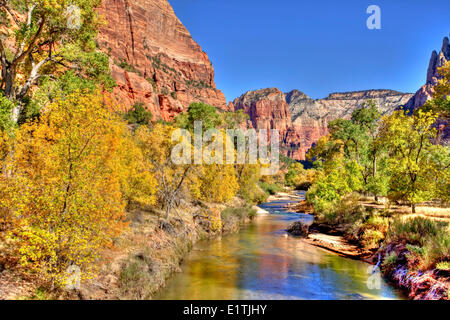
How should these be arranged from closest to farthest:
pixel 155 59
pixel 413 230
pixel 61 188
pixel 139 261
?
1. pixel 61 188
2. pixel 139 261
3. pixel 413 230
4. pixel 155 59

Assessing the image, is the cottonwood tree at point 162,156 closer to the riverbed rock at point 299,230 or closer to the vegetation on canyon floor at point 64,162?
the vegetation on canyon floor at point 64,162

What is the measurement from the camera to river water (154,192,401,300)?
13.8 m

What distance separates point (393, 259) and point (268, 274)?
7.52 metres

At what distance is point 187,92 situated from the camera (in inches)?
5428

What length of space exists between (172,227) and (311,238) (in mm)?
13492

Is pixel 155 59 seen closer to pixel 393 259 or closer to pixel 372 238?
pixel 372 238

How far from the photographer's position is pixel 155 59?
136m

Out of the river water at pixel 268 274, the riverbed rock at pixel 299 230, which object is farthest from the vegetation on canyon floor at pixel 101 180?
the riverbed rock at pixel 299 230

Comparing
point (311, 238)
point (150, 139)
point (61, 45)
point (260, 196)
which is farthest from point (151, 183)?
point (260, 196)

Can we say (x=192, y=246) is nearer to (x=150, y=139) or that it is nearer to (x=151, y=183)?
(x=151, y=183)

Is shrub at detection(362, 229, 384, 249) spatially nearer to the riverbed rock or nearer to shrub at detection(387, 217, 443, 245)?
shrub at detection(387, 217, 443, 245)

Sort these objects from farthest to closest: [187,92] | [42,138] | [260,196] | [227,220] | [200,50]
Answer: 1. [200,50]
2. [187,92]
3. [260,196]
4. [227,220]
5. [42,138]

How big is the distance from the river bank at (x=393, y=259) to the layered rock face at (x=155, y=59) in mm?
63197

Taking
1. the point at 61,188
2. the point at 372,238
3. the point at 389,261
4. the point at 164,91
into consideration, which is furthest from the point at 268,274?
the point at 164,91
